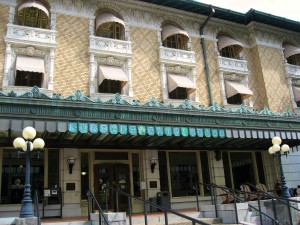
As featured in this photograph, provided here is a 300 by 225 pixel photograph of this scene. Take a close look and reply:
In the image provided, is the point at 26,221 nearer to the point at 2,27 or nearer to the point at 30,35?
the point at 30,35

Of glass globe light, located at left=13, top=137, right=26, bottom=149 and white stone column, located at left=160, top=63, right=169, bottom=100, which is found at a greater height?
white stone column, located at left=160, top=63, right=169, bottom=100

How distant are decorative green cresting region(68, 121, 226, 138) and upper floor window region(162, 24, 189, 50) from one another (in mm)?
6451

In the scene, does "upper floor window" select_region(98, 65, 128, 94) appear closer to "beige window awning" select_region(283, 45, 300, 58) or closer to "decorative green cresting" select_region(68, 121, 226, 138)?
"decorative green cresting" select_region(68, 121, 226, 138)

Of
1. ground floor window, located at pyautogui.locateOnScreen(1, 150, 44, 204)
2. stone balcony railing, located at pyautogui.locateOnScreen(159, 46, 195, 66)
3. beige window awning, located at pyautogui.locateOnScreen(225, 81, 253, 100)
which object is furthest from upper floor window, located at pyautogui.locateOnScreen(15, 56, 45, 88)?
beige window awning, located at pyautogui.locateOnScreen(225, 81, 253, 100)

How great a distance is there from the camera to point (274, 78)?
19.4m

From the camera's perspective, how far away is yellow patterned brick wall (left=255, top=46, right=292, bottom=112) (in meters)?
18.8

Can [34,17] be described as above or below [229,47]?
above

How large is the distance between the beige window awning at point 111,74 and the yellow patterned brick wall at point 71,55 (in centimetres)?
65

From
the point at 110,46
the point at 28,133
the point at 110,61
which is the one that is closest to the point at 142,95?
the point at 110,61

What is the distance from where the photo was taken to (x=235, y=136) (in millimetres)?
13539

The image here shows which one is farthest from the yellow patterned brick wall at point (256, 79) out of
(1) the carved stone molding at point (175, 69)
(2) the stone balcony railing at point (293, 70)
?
(1) the carved stone molding at point (175, 69)

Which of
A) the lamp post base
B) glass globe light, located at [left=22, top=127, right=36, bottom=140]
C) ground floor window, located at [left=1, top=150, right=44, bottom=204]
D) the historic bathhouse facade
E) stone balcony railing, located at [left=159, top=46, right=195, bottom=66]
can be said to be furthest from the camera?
stone balcony railing, located at [left=159, top=46, right=195, bottom=66]

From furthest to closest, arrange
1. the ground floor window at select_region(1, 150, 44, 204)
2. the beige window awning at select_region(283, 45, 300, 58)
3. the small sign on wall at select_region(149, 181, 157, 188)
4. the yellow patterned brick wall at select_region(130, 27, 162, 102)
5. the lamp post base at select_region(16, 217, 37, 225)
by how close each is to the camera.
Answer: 1. the beige window awning at select_region(283, 45, 300, 58)
2. the yellow patterned brick wall at select_region(130, 27, 162, 102)
3. the small sign on wall at select_region(149, 181, 157, 188)
4. the ground floor window at select_region(1, 150, 44, 204)
5. the lamp post base at select_region(16, 217, 37, 225)

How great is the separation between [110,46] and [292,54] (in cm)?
1098
